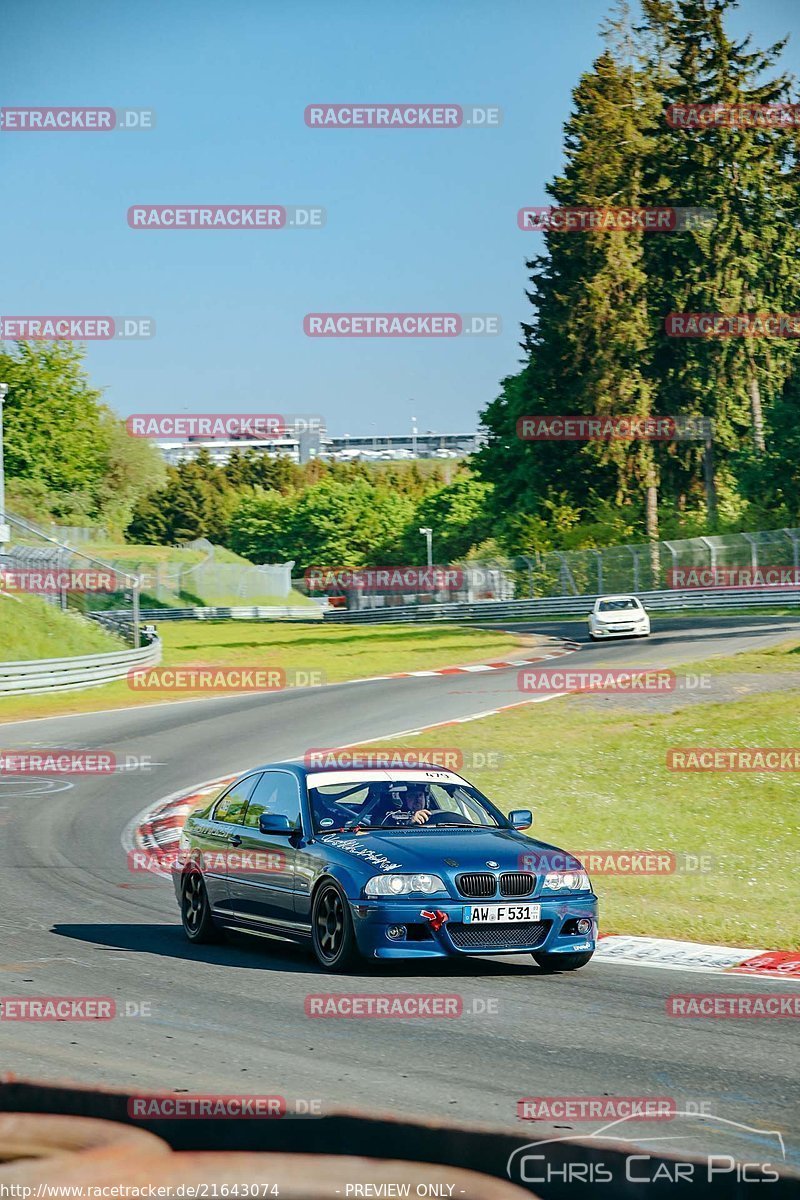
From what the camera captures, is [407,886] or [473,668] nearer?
[407,886]

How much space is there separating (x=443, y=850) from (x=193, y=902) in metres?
2.72

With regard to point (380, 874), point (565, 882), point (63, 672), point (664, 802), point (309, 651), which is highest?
point (380, 874)

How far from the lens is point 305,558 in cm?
13150

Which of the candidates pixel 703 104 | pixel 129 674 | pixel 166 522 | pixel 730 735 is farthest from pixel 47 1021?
pixel 166 522

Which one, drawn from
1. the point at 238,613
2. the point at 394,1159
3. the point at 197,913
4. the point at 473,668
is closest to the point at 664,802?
the point at 197,913

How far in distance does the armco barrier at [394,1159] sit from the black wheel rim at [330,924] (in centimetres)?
361

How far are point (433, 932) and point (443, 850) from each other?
1.90 ft

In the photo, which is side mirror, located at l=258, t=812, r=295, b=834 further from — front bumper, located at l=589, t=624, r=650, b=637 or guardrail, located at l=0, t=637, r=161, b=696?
front bumper, located at l=589, t=624, r=650, b=637

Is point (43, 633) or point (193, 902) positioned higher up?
point (43, 633)

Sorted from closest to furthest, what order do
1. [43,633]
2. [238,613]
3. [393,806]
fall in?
[393,806]
[43,633]
[238,613]

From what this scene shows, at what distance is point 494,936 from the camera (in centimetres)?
948

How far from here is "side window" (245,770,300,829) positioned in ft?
35.5

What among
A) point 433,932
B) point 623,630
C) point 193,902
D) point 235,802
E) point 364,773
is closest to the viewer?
point 433,932

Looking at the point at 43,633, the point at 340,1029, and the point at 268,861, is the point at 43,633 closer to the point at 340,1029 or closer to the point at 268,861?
the point at 268,861
